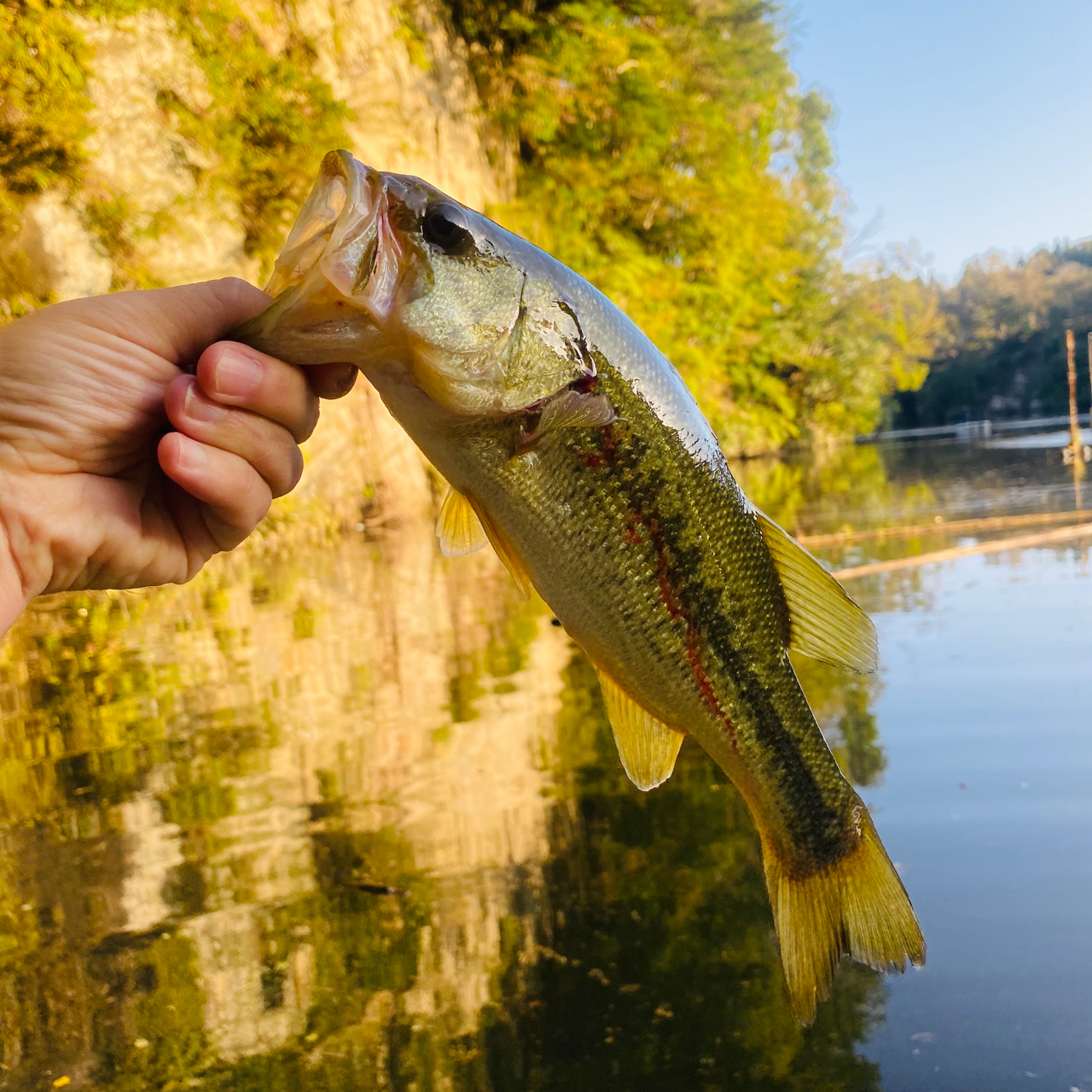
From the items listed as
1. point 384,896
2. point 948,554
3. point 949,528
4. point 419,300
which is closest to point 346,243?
point 419,300

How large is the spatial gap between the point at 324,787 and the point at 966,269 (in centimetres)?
12046

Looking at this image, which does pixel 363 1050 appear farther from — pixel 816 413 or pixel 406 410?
pixel 816 413

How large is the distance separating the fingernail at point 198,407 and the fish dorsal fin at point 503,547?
1.53 feet

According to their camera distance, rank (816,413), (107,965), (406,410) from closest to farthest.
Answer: (406,410) → (107,965) → (816,413)

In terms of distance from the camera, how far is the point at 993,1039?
283 cm

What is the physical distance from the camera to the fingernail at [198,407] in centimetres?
168

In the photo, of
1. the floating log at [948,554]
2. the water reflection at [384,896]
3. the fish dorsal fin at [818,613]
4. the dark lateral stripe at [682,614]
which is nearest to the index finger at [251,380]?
the dark lateral stripe at [682,614]

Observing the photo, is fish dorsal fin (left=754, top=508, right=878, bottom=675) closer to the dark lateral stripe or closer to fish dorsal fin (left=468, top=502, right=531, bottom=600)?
the dark lateral stripe

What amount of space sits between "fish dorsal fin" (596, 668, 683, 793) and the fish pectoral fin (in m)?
0.52

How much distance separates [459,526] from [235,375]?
48 centimetres

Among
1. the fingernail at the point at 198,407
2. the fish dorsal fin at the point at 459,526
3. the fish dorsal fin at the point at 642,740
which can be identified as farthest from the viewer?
the fish dorsal fin at the point at 642,740

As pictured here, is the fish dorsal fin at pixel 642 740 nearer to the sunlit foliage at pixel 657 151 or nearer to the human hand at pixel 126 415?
the human hand at pixel 126 415

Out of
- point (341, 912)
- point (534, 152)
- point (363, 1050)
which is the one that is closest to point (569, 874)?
point (341, 912)

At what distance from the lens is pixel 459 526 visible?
1815 mm
